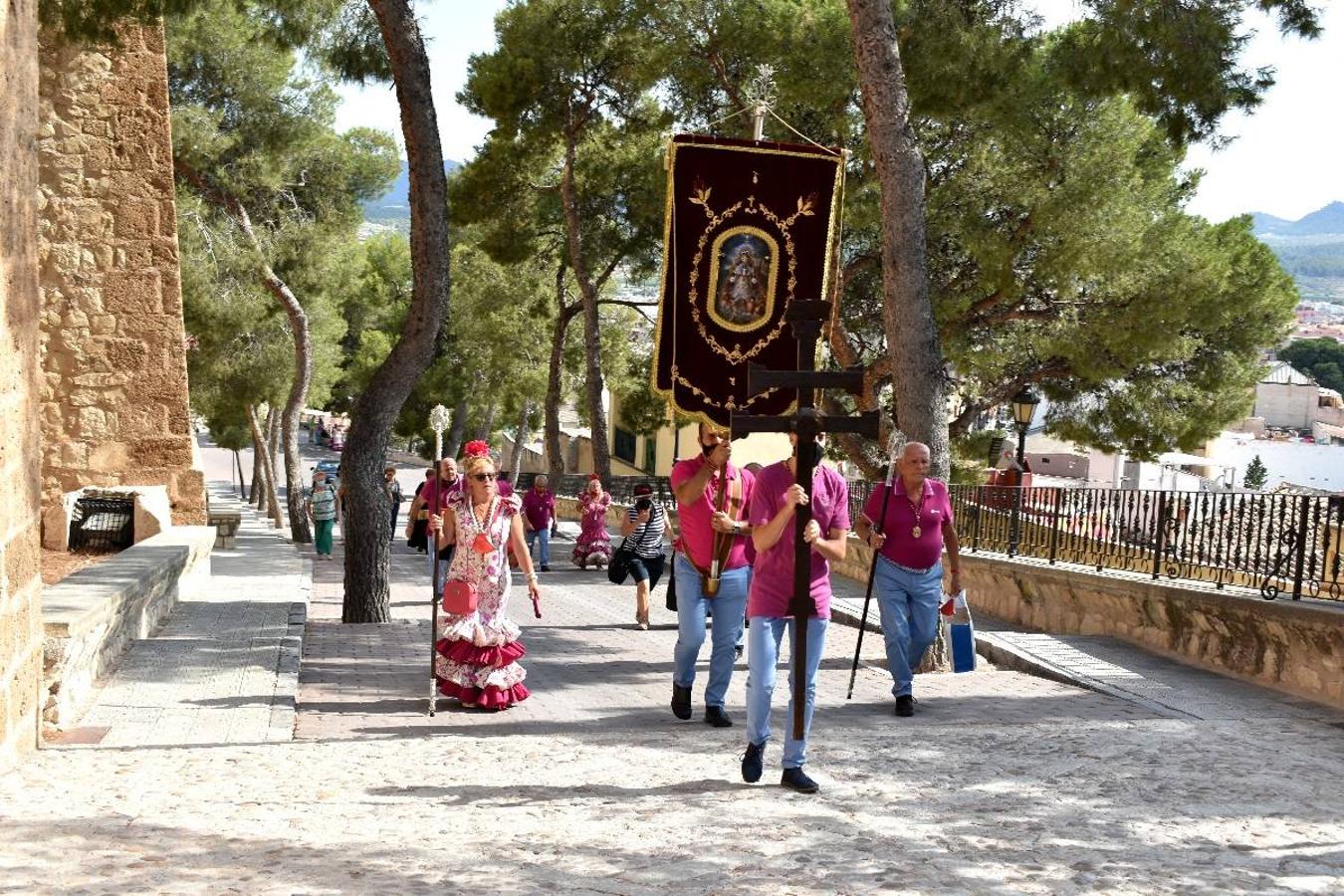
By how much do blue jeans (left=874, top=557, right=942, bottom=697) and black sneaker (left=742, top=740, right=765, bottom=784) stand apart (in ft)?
8.20

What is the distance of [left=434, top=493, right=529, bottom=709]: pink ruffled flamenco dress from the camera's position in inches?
368

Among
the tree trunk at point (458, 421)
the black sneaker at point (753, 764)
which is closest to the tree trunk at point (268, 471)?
the tree trunk at point (458, 421)

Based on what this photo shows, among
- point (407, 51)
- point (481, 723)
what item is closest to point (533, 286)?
point (407, 51)

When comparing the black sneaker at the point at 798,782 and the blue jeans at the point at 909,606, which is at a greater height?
the blue jeans at the point at 909,606

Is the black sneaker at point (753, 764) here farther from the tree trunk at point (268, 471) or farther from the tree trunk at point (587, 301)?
the tree trunk at point (268, 471)

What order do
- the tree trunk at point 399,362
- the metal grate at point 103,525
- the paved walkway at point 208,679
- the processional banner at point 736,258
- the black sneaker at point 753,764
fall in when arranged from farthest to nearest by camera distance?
the metal grate at point 103,525, the processional banner at point 736,258, the tree trunk at point 399,362, the paved walkway at point 208,679, the black sneaker at point 753,764

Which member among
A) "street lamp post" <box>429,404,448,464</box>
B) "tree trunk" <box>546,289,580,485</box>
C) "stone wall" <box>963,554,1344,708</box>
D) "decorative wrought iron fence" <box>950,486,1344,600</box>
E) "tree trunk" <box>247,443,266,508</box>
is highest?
"tree trunk" <box>546,289,580,485</box>

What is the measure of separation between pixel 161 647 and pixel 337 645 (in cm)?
166

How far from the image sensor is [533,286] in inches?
1610

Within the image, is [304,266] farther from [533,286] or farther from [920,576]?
[920,576]

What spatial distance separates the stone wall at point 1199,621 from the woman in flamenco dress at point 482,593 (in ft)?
16.6

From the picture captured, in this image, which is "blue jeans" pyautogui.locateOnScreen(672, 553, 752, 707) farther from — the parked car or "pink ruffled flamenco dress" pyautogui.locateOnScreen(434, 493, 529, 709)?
the parked car

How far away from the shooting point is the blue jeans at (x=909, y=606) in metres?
9.45

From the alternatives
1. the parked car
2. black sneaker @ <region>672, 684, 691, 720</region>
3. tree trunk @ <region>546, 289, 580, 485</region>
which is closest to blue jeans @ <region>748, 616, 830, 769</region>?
black sneaker @ <region>672, 684, 691, 720</region>
